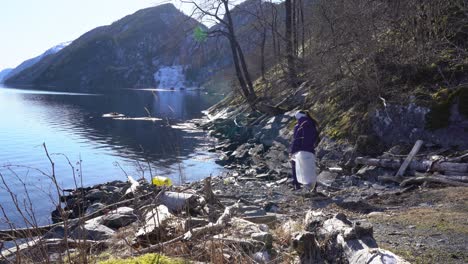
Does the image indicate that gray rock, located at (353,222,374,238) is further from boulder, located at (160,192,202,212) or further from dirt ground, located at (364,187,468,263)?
boulder, located at (160,192,202,212)

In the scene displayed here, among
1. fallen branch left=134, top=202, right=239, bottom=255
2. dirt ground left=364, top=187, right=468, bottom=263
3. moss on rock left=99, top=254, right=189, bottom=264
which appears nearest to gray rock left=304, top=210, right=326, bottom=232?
dirt ground left=364, top=187, right=468, bottom=263

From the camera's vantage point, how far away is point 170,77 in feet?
618

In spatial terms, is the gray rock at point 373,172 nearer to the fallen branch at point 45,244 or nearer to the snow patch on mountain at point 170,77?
the fallen branch at point 45,244

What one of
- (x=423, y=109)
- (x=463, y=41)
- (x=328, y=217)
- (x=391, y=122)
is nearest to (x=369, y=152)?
(x=391, y=122)

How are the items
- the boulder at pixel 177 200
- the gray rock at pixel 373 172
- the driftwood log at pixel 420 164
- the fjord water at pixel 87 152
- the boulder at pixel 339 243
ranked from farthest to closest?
the fjord water at pixel 87 152
the gray rock at pixel 373 172
the driftwood log at pixel 420 164
the boulder at pixel 177 200
the boulder at pixel 339 243

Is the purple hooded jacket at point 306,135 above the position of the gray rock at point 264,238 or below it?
above

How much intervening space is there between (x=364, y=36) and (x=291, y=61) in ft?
36.9

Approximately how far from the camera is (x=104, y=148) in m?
26.7

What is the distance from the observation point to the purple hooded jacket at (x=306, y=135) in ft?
34.6

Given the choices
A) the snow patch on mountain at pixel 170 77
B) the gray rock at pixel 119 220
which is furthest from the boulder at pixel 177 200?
the snow patch on mountain at pixel 170 77

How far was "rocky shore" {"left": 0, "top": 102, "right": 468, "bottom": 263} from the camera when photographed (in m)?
4.20

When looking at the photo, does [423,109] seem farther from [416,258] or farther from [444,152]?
[416,258]

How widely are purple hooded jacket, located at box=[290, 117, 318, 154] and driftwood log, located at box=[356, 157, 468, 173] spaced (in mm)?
2698

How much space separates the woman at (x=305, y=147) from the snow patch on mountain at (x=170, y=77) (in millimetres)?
168307
